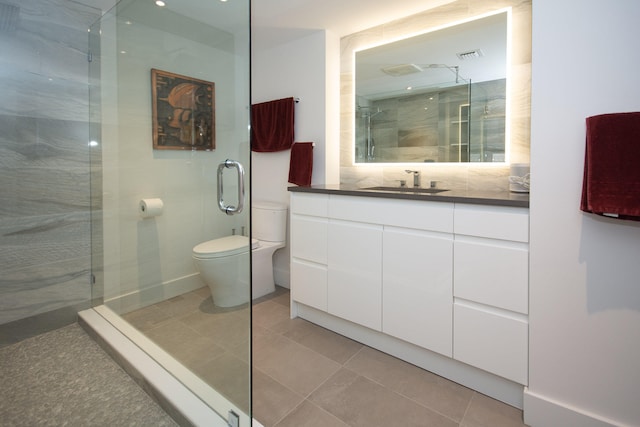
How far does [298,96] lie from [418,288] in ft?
6.20

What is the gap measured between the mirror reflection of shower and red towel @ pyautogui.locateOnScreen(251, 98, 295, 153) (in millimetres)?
605

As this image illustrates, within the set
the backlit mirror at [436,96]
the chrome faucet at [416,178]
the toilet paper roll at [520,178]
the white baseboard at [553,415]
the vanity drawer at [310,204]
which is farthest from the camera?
the chrome faucet at [416,178]

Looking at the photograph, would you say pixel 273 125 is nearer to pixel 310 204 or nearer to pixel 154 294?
pixel 310 204

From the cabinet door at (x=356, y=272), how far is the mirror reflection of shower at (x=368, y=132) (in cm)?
78

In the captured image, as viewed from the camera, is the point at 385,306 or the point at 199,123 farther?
the point at 385,306

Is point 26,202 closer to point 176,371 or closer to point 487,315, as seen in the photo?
point 176,371

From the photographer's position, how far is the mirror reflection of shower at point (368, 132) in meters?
2.65

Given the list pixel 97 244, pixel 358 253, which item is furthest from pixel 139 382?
pixel 358 253

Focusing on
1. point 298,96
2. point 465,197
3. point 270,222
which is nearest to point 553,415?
point 465,197

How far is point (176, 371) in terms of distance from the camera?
5.34ft

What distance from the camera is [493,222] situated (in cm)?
→ 154

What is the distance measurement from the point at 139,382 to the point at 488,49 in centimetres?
266

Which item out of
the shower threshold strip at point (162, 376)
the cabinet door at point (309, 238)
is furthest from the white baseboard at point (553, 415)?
the cabinet door at point (309, 238)

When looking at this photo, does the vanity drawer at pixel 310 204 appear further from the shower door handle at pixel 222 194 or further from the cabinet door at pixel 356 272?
the shower door handle at pixel 222 194
